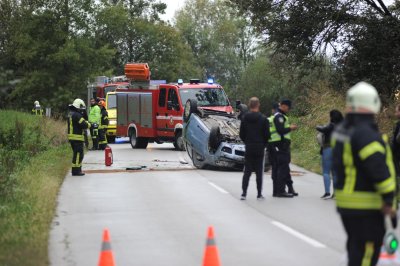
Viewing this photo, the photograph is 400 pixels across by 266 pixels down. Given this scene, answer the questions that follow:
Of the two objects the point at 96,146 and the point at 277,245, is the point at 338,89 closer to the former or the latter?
the point at 96,146

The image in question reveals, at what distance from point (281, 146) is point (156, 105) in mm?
14738

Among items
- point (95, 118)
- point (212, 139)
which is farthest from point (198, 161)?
point (95, 118)

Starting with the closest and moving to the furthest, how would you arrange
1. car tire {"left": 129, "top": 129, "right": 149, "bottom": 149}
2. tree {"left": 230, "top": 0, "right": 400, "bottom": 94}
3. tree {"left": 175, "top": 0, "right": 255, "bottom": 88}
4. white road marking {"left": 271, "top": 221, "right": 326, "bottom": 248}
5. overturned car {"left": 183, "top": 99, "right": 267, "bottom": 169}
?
white road marking {"left": 271, "top": 221, "right": 326, "bottom": 248} → overturned car {"left": 183, "top": 99, "right": 267, "bottom": 169} → tree {"left": 230, "top": 0, "right": 400, "bottom": 94} → car tire {"left": 129, "top": 129, "right": 149, "bottom": 149} → tree {"left": 175, "top": 0, "right": 255, "bottom": 88}

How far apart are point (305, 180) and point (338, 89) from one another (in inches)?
474

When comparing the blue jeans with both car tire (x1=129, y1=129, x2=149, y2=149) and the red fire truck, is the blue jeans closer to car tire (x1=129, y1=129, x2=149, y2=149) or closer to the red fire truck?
the red fire truck

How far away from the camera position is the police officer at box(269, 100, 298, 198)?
45.8 feet

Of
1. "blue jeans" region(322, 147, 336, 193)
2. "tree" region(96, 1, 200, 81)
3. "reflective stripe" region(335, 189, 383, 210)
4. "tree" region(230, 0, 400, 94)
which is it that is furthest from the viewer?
"tree" region(96, 1, 200, 81)

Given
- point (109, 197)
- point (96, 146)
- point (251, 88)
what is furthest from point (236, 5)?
point (251, 88)

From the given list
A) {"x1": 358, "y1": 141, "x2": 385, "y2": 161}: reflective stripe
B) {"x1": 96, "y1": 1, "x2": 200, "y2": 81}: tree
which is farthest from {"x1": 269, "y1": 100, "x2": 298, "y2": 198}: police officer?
{"x1": 96, "y1": 1, "x2": 200, "y2": 81}: tree

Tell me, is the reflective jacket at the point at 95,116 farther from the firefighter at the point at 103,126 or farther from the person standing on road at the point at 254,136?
the person standing on road at the point at 254,136

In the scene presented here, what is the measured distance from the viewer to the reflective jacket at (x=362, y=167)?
5.63 meters

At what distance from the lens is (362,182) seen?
5820mm

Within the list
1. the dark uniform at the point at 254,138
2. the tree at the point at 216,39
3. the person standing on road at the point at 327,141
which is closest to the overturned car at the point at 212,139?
the person standing on road at the point at 327,141

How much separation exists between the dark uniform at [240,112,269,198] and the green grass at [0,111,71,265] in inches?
142
